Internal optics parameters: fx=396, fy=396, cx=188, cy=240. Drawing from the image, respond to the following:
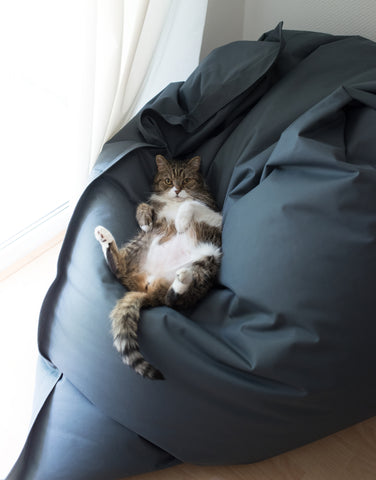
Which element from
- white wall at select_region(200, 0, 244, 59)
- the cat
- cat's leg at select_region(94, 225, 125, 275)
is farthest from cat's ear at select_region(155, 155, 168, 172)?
white wall at select_region(200, 0, 244, 59)

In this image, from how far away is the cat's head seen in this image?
5.05 ft

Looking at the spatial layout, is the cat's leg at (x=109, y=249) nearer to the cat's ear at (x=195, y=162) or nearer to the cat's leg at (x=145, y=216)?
the cat's leg at (x=145, y=216)

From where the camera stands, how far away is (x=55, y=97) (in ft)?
6.58

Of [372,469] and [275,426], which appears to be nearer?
[275,426]

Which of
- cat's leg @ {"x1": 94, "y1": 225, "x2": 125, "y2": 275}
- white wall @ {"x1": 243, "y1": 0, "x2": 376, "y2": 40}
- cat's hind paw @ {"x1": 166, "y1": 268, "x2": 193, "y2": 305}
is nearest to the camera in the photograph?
cat's hind paw @ {"x1": 166, "y1": 268, "x2": 193, "y2": 305}

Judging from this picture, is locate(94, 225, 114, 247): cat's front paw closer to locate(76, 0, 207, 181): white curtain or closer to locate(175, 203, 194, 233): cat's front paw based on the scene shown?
locate(175, 203, 194, 233): cat's front paw

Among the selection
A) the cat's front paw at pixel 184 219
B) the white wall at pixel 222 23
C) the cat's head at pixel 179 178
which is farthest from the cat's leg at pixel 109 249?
the white wall at pixel 222 23

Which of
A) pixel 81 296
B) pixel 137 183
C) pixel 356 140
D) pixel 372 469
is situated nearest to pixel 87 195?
pixel 137 183

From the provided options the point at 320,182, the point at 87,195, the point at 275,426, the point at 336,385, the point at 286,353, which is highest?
the point at 320,182

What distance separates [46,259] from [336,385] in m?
1.49

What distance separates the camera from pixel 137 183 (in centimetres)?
154

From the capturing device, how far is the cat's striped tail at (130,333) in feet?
3.18

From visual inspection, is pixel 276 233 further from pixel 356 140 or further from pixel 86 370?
pixel 86 370

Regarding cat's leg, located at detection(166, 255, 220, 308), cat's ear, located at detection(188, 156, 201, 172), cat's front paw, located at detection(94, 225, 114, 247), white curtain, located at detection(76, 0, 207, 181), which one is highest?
white curtain, located at detection(76, 0, 207, 181)
